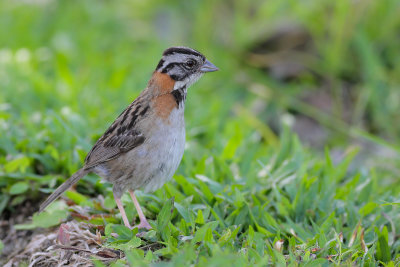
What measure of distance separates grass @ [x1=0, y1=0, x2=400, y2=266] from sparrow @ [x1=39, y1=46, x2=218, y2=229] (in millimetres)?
232

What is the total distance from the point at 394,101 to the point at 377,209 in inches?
134

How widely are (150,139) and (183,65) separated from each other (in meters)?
0.64

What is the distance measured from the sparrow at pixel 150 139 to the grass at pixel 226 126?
0.23 metres

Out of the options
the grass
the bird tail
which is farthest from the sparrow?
the grass

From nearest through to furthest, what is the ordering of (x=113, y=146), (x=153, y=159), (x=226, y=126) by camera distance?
1. (x=153, y=159)
2. (x=113, y=146)
3. (x=226, y=126)

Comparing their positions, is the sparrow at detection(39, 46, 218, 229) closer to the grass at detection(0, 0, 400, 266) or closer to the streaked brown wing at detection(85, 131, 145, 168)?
the streaked brown wing at detection(85, 131, 145, 168)

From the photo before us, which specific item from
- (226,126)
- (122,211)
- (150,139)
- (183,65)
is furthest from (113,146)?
(226,126)

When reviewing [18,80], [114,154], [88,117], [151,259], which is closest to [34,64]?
[18,80]

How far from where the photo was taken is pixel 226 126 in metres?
6.63

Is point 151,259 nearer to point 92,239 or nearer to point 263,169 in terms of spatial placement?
point 92,239

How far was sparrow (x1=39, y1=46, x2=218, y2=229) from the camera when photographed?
13.7 ft

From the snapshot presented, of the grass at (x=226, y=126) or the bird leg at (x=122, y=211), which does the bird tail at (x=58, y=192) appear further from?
the bird leg at (x=122, y=211)

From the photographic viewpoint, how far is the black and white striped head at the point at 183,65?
432 cm

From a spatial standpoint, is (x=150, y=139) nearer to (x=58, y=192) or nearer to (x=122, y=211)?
(x=122, y=211)
